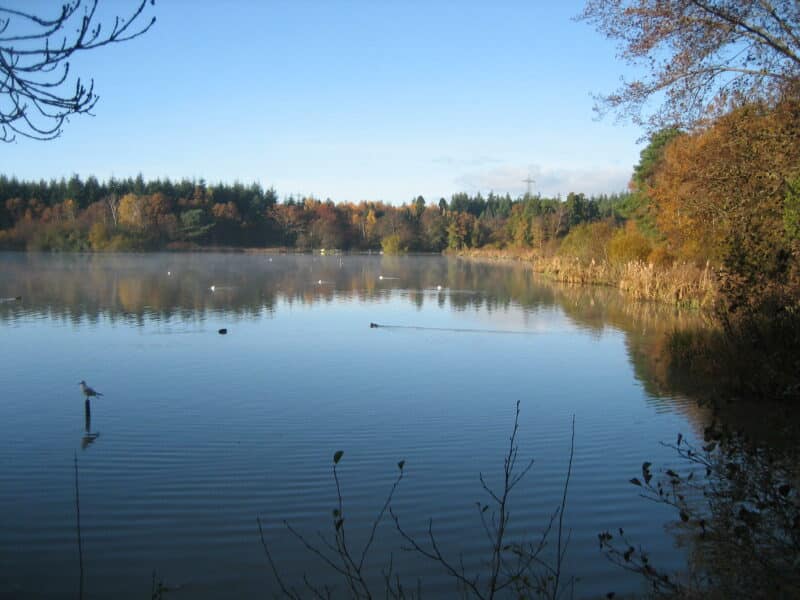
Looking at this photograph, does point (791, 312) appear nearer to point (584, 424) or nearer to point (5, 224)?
point (584, 424)

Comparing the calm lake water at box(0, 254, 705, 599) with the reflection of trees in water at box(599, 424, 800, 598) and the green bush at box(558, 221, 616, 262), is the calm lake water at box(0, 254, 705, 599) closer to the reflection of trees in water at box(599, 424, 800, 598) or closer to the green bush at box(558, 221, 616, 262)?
the reflection of trees in water at box(599, 424, 800, 598)

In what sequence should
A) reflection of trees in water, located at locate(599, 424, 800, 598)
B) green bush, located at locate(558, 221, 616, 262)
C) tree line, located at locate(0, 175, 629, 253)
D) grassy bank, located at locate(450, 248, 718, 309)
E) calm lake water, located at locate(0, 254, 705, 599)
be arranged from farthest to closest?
tree line, located at locate(0, 175, 629, 253), green bush, located at locate(558, 221, 616, 262), grassy bank, located at locate(450, 248, 718, 309), calm lake water, located at locate(0, 254, 705, 599), reflection of trees in water, located at locate(599, 424, 800, 598)

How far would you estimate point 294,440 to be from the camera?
7.14m

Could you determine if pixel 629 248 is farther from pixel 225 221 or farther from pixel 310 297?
pixel 225 221

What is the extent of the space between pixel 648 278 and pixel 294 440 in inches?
713

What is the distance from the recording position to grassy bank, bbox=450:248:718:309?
19334 mm

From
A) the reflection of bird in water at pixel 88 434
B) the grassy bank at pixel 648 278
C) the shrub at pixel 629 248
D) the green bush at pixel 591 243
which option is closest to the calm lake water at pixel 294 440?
the reflection of bird in water at pixel 88 434

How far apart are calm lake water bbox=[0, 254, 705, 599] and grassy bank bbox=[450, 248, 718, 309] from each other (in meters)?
2.99

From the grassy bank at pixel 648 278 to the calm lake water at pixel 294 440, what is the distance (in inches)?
118

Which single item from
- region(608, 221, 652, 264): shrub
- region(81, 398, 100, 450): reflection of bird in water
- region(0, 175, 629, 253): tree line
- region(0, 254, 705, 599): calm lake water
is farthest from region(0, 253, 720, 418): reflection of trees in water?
region(0, 175, 629, 253): tree line

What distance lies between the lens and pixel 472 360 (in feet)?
40.2

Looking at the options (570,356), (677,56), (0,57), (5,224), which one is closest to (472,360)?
(570,356)

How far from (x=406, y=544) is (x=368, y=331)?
11.0 m

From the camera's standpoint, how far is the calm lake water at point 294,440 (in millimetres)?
4543
